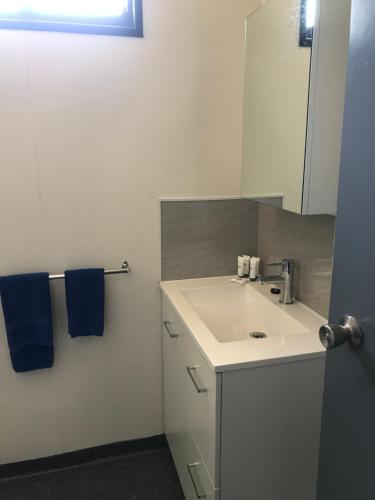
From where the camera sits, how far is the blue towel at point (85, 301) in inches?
71.9

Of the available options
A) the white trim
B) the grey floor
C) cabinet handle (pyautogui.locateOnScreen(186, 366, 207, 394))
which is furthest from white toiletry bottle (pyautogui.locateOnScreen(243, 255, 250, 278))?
the grey floor

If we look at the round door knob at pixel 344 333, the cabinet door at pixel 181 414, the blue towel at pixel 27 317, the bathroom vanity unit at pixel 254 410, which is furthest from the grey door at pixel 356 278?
the blue towel at pixel 27 317

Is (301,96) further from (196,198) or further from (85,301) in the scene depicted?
(85,301)

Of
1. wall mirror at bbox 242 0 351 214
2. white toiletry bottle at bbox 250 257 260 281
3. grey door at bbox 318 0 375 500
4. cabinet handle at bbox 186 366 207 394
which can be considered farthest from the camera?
white toiletry bottle at bbox 250 257 260 281

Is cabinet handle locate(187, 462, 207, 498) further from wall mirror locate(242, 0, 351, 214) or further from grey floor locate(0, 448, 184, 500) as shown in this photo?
wall mirror locate(242, 0, 351, 214)

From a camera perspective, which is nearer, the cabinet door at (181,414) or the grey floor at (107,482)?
the cabinet door at (181,414)

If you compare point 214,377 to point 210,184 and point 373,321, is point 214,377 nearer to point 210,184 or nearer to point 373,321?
point 373,321

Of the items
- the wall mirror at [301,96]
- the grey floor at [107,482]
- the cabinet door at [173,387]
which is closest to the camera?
the wall mirror at [301,96]

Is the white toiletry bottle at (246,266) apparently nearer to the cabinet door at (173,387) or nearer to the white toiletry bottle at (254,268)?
the white toiletry bottle at (254,268)

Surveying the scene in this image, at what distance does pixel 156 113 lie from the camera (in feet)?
5.96

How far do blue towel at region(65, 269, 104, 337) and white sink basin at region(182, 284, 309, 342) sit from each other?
0.39 meters

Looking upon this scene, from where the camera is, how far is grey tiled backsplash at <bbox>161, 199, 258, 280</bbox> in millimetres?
1949

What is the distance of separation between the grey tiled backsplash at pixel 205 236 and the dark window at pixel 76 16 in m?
0.75

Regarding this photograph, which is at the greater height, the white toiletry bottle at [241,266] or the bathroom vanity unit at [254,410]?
the white toiletry bottle at [241,266]
